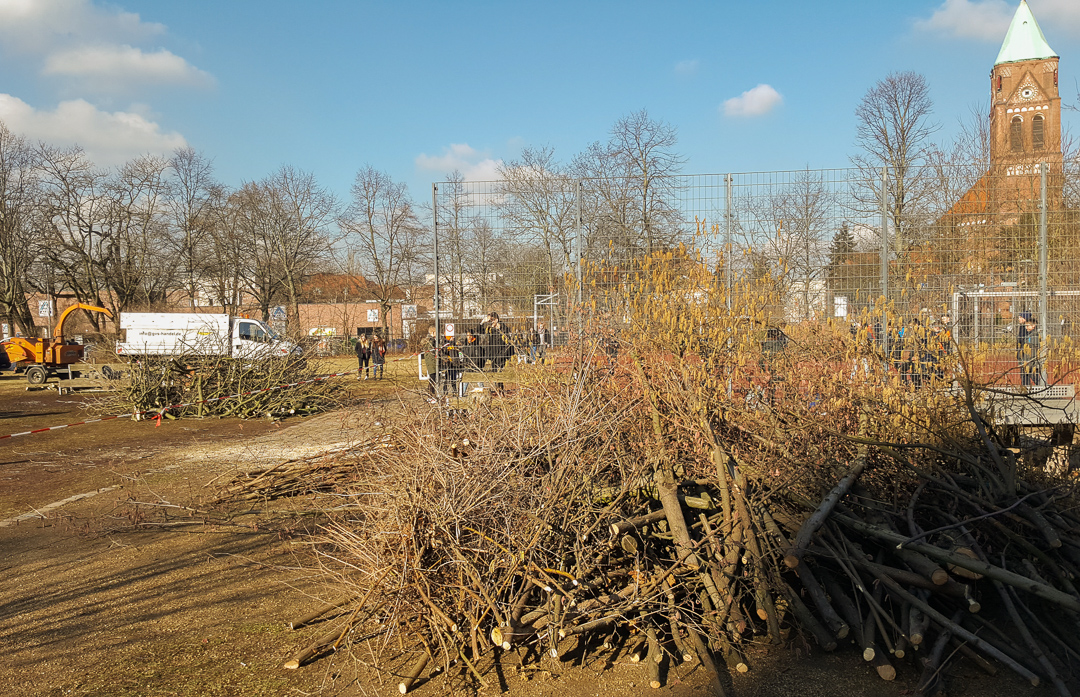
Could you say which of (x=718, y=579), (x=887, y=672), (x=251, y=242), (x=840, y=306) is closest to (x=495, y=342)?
(x=840, y=306)

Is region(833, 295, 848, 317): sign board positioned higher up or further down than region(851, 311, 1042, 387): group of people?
higher up

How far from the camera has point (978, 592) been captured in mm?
3746

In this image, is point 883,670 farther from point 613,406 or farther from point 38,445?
point 38,445

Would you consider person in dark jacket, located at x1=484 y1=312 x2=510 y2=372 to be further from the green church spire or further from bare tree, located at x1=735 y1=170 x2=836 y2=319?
the green church spire

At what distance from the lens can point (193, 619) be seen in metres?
4.29

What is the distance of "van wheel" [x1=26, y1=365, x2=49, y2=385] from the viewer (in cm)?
2077

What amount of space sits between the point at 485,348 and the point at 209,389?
8139 mm

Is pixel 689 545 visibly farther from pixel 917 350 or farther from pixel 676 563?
pixel 917 350

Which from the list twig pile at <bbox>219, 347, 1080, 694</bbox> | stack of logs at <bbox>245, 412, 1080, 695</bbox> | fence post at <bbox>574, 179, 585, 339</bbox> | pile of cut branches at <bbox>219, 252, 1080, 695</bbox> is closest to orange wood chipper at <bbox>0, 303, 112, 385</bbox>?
fence post at <bbox>574, 179, 585, 339</bbox>

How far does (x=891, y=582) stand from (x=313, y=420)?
36.9 feet

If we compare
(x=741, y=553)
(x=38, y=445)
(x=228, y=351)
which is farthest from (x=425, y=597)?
(x=228, y=351)

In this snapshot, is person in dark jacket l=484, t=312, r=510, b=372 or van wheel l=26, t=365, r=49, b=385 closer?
person in dark jacket l=484, t=312, r=510, b=372

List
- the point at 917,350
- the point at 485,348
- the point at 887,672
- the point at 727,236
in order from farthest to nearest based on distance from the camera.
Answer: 1. the point at 485,348
2. the point at 727,236
3. the point at 917,350
4. the point at 887,672

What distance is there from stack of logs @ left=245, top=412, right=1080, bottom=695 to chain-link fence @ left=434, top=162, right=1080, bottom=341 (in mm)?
3585
